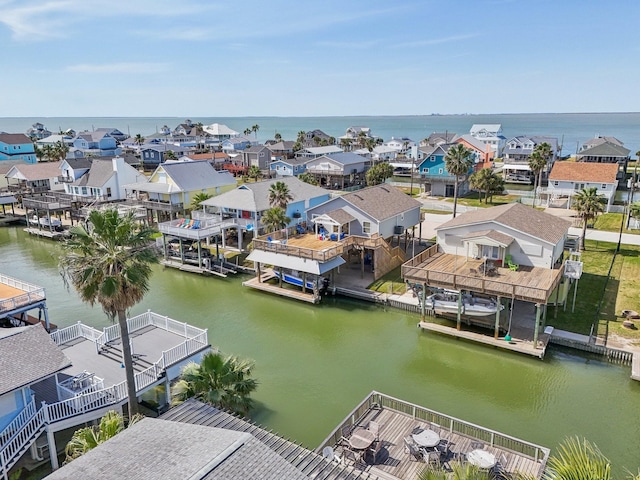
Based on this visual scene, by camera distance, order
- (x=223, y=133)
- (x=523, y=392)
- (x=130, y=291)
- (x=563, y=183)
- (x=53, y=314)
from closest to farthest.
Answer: (x=130, y=291)
(x=523, y=392)
(x=53, y=314)
(x=563, y=183)
(x=223, y=133)

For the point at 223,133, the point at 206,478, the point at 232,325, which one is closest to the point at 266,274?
the point at 232,325

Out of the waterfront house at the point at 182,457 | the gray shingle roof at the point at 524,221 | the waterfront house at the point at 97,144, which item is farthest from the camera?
the waterfront house at the point at 97,144

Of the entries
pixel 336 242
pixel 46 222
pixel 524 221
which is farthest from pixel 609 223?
pixel 46 222

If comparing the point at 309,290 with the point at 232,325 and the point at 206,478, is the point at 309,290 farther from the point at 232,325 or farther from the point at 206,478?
the point at 206,478

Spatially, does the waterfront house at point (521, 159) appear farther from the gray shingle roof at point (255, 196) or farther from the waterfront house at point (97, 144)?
the waterfront house at point (97, 144)

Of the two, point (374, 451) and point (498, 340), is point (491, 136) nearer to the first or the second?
point (498, 340)

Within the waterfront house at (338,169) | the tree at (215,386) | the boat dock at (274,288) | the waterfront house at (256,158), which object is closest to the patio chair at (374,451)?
the tree at (215,386)
